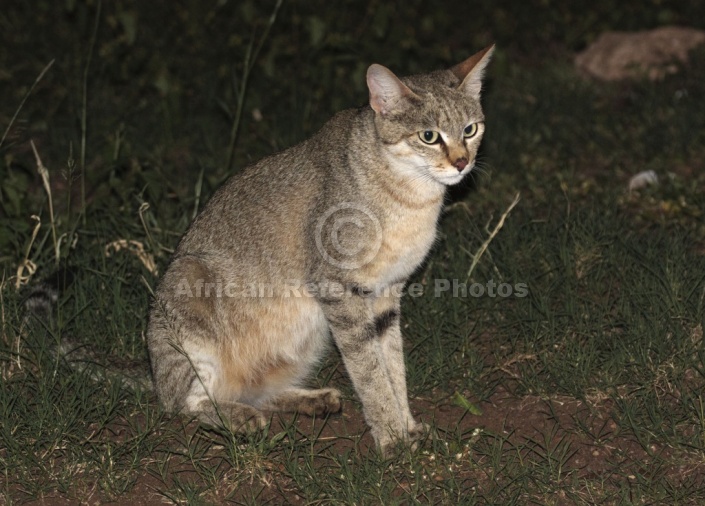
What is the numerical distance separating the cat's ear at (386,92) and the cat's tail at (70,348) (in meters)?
1.73

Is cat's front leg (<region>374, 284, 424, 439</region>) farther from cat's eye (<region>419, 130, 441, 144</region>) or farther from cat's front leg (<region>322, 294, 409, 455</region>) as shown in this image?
cat's eye (<region>419, 130, 441, 144</region>)

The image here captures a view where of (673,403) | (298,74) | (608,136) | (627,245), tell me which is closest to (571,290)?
(627,245)

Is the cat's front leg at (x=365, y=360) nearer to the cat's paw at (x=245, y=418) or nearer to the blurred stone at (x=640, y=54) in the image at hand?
the cat's paw at (x=245, y=418)

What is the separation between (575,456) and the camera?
407cm

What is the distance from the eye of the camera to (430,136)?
4.26 metres

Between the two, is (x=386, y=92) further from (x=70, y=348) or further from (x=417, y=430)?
(x=70, y=348)

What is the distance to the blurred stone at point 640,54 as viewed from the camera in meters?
8.49

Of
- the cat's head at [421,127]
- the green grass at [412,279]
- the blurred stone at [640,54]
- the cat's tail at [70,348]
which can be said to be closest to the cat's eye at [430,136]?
the cat's head at [421,127]

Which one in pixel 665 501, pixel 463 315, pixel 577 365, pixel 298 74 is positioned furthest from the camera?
pixel 298 74

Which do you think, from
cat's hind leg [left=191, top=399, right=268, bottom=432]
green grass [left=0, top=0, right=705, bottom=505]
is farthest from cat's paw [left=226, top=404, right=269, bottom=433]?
green grass [left=0, top=0, right=705, bottom=505]

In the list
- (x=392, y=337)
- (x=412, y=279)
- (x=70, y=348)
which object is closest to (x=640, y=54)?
(x=412, y=279)

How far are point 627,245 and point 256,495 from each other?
2.70 m

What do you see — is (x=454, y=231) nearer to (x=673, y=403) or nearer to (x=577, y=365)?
(x=577, y=365)

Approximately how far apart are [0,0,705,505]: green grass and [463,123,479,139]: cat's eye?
97cm
